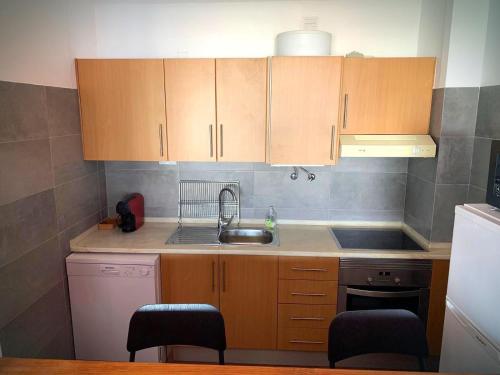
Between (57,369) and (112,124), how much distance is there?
1.59m

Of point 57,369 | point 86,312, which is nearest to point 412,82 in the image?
point 57,369

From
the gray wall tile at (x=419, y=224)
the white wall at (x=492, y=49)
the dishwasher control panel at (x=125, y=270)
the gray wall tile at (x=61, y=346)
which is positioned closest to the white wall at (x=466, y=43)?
the white wall at (x=492, y=49)

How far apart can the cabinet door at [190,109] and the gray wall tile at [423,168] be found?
1.41 m

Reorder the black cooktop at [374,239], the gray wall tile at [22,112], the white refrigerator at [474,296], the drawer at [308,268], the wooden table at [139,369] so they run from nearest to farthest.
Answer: the wooden table at [139,369]
the white refrigerator at [474,296]
the gray wall tile at [22,112]
the drawer at [308,268]
the black cooktop at [374,239]

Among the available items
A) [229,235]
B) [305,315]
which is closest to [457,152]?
[305,315]

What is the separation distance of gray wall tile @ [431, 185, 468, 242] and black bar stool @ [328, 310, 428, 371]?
3.38 ft

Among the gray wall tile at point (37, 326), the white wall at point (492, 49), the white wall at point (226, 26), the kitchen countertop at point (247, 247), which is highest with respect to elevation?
the white wall at point (226, 26)

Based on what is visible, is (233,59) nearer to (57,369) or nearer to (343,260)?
(343,260)

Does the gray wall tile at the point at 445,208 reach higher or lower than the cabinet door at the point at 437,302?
higher

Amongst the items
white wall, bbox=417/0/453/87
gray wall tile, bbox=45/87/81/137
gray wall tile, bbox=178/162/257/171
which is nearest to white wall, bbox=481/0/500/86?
white wall, bbox=417/0/453/87

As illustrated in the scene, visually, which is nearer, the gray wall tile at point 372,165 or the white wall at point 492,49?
the white wall at point 492,49

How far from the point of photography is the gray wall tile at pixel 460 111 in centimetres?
203

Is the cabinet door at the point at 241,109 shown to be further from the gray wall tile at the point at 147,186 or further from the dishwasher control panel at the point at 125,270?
the dishwasher control panel at the point at 125,270

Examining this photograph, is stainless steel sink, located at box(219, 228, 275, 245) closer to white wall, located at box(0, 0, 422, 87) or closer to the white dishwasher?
the white dishwasher
